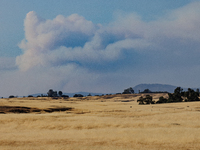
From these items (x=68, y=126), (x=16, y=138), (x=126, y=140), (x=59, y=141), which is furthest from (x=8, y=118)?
(x=126, y=140)

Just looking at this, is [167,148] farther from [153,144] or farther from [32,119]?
[32,119]

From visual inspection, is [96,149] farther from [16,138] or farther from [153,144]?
[16,138]

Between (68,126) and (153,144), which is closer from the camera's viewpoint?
(153,144)

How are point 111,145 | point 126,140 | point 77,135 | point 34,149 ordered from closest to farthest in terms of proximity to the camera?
point 34,149 < point 111,145 < point 126,140 < point 77,135

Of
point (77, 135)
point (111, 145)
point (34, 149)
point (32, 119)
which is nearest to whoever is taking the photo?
point (34, 149)

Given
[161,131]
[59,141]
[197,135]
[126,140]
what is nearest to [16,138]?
[59,141]

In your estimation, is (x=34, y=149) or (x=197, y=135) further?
(x=197, y=135)

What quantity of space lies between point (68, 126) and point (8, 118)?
1046 centimetres

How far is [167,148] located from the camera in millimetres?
18781

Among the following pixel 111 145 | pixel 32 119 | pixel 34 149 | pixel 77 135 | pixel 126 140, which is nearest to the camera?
pixel 34 149

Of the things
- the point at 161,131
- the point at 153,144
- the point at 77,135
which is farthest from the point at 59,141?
the point at 161,131

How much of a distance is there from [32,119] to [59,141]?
13926 mm

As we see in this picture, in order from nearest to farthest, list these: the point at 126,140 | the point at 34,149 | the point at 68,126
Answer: the point at 34,149
the point at 126,140
the point at 68,126

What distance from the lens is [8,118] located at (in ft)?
112
